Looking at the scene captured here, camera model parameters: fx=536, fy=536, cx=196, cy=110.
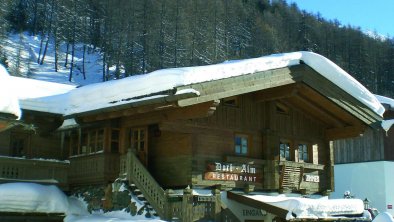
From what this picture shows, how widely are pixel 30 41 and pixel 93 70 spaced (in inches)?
598

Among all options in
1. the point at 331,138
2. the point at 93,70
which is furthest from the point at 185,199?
the point at 93,70

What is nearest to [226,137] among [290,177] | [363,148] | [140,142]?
[140,142]

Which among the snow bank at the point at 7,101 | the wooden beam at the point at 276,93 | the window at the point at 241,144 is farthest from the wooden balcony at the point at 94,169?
the snow bank at the point at 7,101

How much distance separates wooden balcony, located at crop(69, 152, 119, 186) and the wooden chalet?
0.04 metres

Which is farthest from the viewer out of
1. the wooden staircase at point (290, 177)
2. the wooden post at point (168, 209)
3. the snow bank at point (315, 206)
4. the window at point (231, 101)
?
the wooden staircase at point (290, 177)

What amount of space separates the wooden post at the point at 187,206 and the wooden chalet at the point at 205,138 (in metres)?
0.04

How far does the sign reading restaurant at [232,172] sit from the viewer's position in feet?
59.3

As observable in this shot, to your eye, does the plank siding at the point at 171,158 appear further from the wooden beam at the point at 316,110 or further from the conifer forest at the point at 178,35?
the conifer forest at the point at 178,35

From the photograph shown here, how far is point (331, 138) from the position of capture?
22719mm

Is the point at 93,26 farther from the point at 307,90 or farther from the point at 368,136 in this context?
the point at 307,90

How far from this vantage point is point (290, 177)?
67.6 ft

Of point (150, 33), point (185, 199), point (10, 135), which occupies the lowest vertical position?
point (185, 199)

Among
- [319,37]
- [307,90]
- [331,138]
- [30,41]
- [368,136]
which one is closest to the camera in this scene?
[307,90]

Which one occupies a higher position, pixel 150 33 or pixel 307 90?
pixel 150 33
